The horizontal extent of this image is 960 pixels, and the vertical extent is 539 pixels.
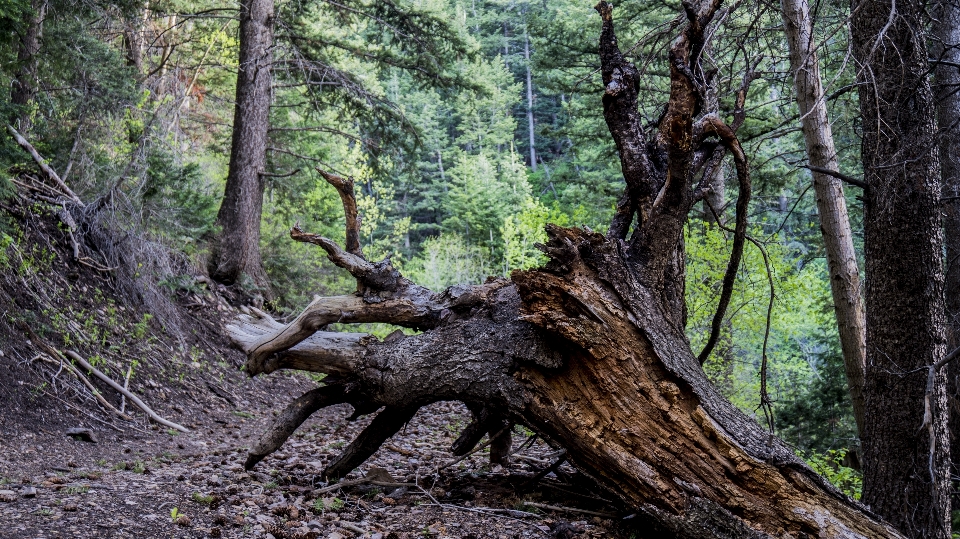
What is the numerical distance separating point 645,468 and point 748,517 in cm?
56

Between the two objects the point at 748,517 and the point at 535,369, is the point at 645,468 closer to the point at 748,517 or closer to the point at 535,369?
the point at 748,517

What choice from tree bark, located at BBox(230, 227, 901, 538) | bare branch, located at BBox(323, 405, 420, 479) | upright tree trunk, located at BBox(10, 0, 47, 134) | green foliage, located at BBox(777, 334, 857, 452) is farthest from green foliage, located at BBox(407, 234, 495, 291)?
tree bark, located at BBox(230, 227, 901, 538)

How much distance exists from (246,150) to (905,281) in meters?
10.7

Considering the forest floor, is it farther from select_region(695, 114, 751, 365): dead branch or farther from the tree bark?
select_region(695, 114, 751, 365): dead branch

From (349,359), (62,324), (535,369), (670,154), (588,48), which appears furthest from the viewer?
(588,48)

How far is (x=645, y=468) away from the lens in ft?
13.0

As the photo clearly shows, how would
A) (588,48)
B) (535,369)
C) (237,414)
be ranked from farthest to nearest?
(588,48)
(237,414)
(535,369)

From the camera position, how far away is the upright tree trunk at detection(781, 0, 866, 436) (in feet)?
20.3

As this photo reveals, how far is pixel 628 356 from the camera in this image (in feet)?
13.5

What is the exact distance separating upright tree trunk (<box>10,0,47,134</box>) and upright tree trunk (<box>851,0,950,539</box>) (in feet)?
25.1

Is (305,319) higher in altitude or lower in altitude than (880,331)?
lower

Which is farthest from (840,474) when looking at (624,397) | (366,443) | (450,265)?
(450,265)

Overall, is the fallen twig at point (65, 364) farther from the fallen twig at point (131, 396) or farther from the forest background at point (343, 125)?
the forest background at point (343, 125)

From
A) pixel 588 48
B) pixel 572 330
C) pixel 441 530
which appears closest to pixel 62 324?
pixel 441 530
